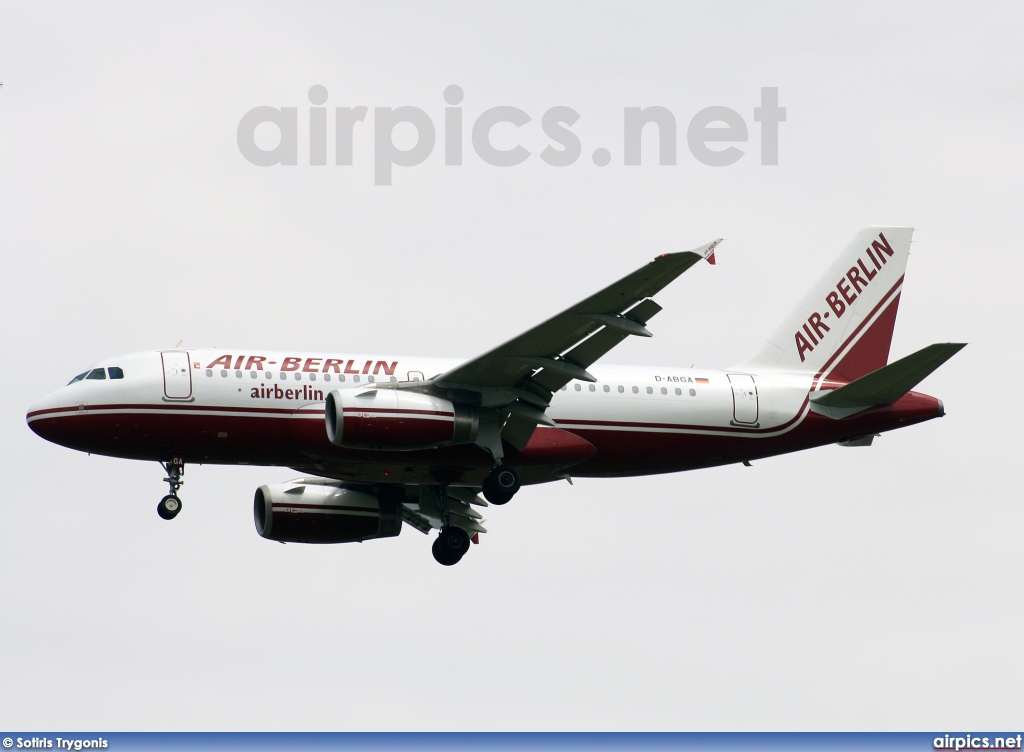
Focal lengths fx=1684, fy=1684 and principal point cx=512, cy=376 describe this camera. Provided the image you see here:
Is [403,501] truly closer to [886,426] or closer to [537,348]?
[537,348]

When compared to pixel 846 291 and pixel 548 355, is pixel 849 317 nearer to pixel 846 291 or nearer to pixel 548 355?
pixel 846 291

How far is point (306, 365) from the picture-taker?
133 ft

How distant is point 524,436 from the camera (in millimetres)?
41000

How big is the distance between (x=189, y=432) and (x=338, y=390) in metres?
3.63

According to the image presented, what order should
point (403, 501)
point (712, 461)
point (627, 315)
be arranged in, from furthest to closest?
1. point (403, 501)
2. point (712, 461)
3. point (627, 315)

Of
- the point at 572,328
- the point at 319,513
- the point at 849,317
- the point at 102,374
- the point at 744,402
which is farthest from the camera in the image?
the point at 849,317

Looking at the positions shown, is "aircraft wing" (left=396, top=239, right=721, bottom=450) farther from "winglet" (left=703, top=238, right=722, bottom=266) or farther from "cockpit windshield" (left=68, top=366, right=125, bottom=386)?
"cockpit windshield" (left=68, top=366, right=125, bottom=386)

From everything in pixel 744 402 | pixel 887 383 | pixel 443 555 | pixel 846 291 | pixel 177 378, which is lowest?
pixel 443 555

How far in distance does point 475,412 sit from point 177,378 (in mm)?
7096

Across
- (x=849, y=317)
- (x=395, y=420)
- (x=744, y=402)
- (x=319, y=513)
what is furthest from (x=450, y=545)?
(x=849, y=317)

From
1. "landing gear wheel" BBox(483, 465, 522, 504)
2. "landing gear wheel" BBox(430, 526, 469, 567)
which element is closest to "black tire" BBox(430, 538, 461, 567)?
"landing gear wheel" BBox(430, 526, 469, 567)

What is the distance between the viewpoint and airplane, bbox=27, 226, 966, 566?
1540 inches

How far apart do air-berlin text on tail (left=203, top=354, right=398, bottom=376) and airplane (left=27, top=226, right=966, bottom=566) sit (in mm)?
40

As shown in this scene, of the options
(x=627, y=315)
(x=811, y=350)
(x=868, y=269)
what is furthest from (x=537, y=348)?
(x=868, y=269)
